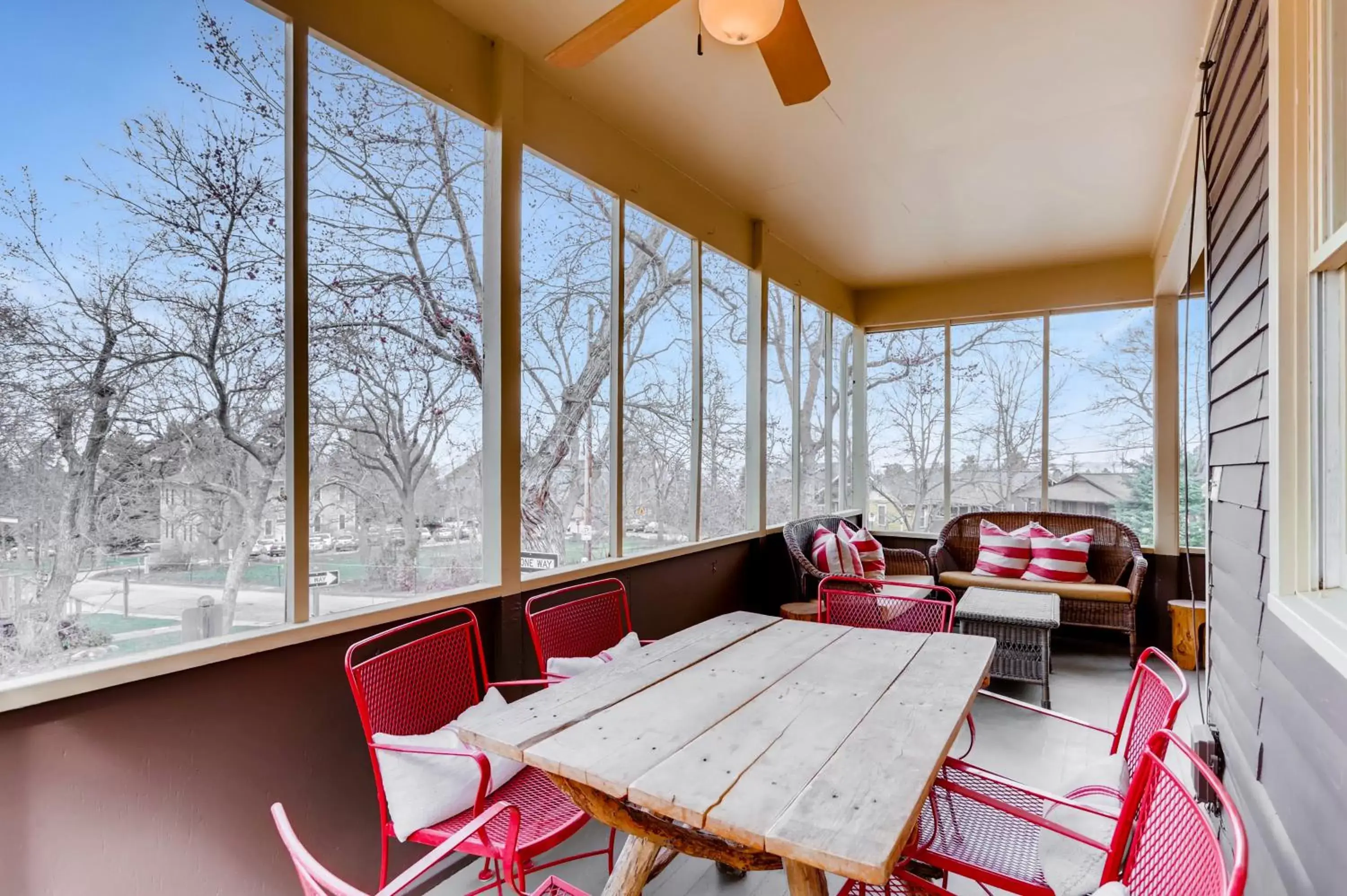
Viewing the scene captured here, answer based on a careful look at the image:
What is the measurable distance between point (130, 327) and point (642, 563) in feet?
7.39

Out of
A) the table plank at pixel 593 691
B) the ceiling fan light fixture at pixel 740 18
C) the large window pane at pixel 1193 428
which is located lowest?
the table plank at pixel 593 691

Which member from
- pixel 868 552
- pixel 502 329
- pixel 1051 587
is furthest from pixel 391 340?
pixel 1051 587

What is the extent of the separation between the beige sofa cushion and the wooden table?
3.16m

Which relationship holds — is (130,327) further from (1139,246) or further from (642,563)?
(1139,246)

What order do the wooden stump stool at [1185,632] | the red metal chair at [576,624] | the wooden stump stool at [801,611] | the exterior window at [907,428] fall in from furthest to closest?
1. the exterior window at [907,428]
2. the wooden stump stool at [1185,632]
3. the wooden stump stool at [801,611]
4. the red metal chair at [576,624]

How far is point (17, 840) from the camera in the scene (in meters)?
1.40

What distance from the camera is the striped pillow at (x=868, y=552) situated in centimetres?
500

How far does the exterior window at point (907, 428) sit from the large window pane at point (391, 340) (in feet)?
14.8

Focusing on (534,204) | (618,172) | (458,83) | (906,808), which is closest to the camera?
(906,808)

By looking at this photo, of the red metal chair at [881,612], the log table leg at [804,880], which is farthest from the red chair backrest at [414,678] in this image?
the red metal chair at [881,612]

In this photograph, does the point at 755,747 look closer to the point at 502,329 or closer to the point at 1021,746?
the point at 502,329

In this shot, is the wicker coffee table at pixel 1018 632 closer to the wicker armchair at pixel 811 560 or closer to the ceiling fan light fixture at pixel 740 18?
the wicker armchair at pixel 811 560

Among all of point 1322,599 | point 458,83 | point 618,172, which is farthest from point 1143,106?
point 458,83

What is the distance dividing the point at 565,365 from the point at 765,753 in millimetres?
2030
